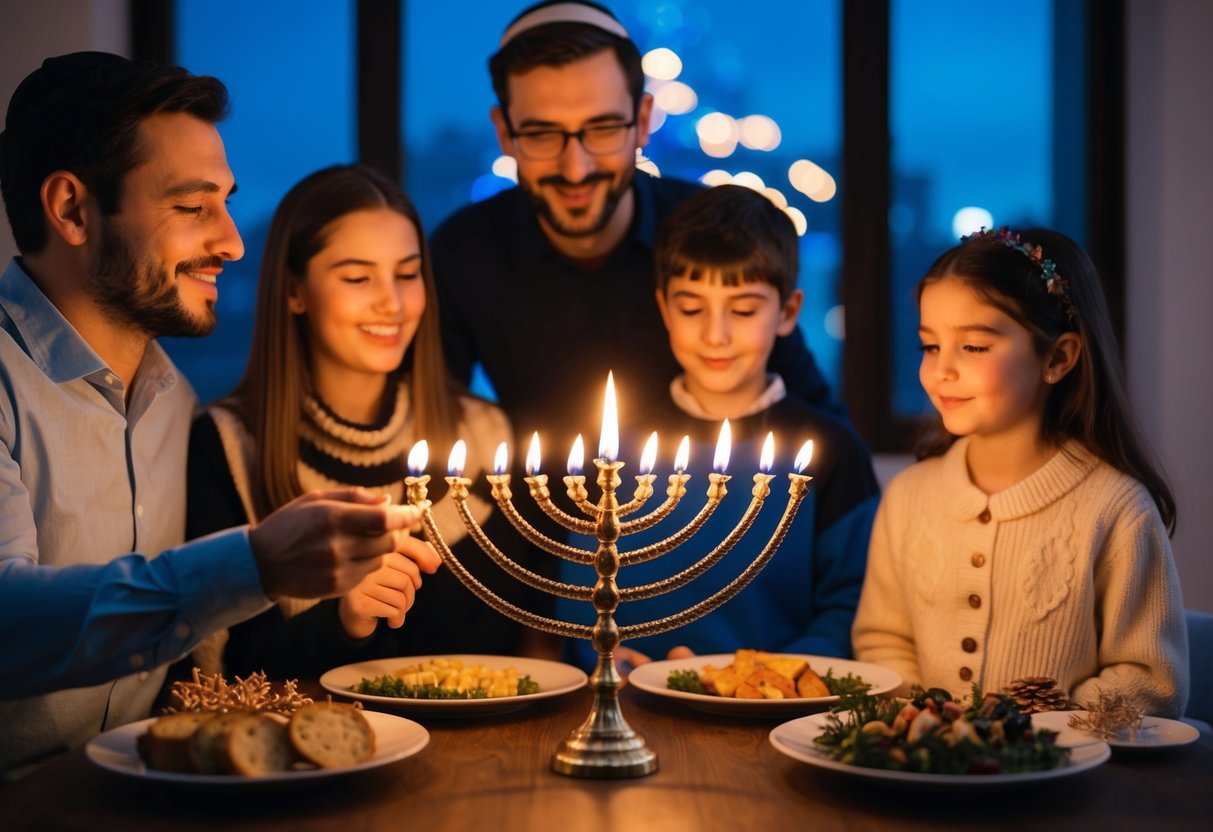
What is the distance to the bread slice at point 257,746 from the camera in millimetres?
1548

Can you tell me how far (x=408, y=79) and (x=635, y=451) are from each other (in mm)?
1850

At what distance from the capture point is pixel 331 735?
163 centimetres

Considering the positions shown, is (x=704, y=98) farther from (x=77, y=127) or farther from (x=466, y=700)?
(x=466, y=700)

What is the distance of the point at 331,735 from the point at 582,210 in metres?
1.86

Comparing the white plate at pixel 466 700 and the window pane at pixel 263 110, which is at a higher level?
the window pane at pixel 263 110

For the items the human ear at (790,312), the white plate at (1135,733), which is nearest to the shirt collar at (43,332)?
the human ear at (790,312)

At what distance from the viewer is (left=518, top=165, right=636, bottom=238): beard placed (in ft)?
10.5

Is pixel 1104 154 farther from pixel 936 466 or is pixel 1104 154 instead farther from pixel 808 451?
pixel 808 451

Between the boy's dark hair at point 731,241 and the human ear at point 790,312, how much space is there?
0.07 ft

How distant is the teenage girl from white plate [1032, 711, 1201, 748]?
129cm

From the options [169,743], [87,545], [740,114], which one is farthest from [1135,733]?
[740,114]

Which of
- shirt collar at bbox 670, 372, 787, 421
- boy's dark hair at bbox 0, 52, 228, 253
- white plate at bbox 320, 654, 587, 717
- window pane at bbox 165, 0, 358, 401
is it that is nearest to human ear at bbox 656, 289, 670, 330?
shirt collar at bbox 670, 372, 787, 421

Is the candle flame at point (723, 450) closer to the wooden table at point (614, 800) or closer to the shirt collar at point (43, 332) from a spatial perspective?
the wooden table at point (614, 800)

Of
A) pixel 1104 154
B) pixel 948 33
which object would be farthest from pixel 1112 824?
pixel 948 33
